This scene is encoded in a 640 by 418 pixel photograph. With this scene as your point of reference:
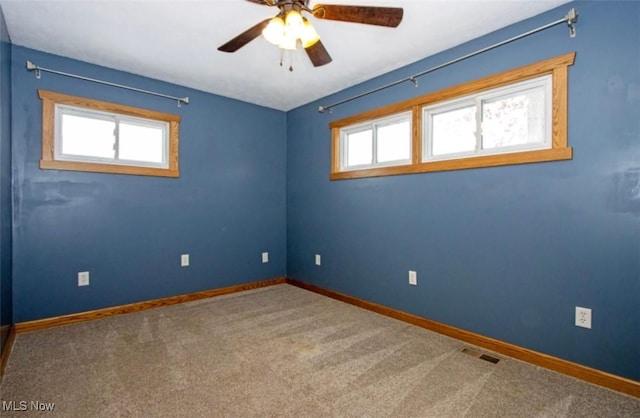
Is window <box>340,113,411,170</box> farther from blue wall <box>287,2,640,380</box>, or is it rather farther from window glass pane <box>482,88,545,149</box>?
window glass pane <box>482,88,545,149</box>

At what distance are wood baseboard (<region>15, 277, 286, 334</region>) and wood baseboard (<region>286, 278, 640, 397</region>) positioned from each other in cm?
159

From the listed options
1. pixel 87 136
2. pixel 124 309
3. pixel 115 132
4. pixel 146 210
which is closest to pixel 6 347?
pixel 124 309

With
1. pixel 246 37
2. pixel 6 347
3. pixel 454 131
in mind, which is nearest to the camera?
pixel 246 37

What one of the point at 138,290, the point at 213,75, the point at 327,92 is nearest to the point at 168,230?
the point at 138,290

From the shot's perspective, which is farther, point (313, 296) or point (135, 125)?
point (313, 296)

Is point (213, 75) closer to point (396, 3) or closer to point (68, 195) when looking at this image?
point (68, 195)

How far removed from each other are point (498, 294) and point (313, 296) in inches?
80.0

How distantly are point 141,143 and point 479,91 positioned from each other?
3307mm

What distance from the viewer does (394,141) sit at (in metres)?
3.22

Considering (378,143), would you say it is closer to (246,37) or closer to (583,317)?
(246,37)

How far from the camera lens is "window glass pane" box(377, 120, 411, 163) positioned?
3.08 m

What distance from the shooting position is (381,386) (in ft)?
6.12

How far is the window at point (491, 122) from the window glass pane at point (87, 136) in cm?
309

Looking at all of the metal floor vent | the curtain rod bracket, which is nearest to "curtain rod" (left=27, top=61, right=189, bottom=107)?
Answer: the curtain rod bracket
